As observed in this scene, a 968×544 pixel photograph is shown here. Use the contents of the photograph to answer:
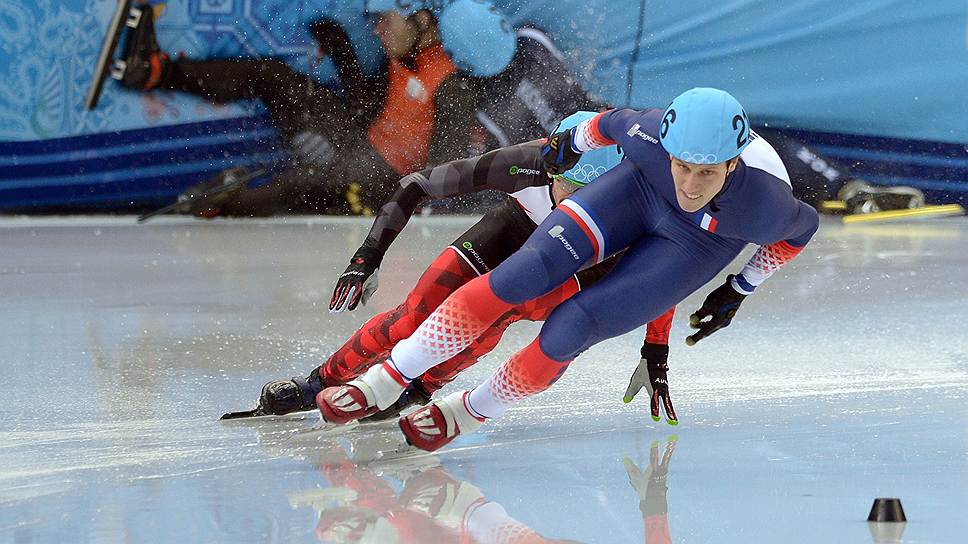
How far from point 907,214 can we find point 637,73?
2.12m

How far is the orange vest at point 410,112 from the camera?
9.19 m

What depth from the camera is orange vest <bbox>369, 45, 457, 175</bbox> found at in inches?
362

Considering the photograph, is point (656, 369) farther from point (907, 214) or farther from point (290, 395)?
point (907, 214)

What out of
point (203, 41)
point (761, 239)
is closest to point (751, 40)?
point (203, 41)

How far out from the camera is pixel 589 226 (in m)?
2.73

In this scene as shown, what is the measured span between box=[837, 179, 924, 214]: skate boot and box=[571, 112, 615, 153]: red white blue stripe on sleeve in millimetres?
Result: 6624

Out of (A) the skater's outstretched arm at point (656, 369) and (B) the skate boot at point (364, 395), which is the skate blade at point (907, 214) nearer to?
(A) the skater's outstretched arm at point (656, 369)

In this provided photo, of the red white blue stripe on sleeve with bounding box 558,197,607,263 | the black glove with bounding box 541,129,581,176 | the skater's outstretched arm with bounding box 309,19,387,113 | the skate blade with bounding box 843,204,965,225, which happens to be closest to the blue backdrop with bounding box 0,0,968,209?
the skater's outstretched arm with bounding box 309,19,387,113

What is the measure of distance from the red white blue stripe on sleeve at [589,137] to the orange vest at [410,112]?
631 cm

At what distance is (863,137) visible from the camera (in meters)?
9.30

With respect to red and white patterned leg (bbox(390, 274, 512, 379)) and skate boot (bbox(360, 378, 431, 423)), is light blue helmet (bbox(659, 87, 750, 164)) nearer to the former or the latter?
red and white patterned leg (bbox(390, 274, 512, 379))

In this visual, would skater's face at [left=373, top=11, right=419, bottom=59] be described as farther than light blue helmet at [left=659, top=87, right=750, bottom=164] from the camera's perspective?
Yes

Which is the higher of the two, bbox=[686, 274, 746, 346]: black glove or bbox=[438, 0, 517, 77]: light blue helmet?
bbox=[686, 274, 746, 346]: black glove

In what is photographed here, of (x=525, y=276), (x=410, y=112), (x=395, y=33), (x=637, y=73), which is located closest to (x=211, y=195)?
(x=410, y=112)
